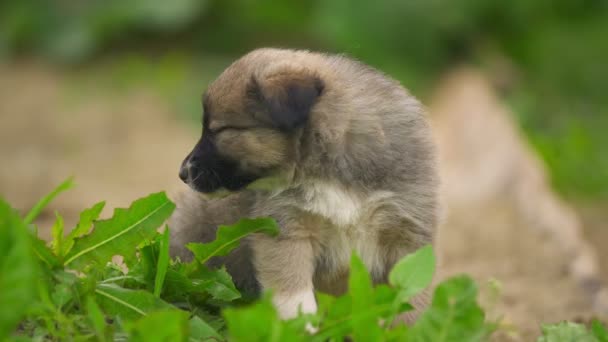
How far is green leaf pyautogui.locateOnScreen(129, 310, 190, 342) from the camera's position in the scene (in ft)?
8.93

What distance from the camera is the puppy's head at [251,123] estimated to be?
3521mm

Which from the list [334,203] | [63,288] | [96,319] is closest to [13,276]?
[96,319]

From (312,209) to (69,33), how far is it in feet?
24.3

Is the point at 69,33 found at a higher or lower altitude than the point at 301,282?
lower

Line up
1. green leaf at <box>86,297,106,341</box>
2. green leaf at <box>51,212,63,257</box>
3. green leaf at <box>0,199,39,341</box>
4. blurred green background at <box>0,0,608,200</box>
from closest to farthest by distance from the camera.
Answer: green leaf at <box>0,199,39,341</box> < green leaf at <box>86,297,106,341</box> < green leaf at <box>51,212,63,257</box> < blurred green background at <box>0,0,608,200</box>

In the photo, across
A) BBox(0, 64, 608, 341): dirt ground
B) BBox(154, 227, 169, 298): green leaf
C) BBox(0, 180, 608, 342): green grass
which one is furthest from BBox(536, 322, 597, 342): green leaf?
BBox(154, 227, 169, 298): green leaf

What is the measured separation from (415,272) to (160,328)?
0.85m

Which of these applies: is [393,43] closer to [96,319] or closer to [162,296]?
[162,296]

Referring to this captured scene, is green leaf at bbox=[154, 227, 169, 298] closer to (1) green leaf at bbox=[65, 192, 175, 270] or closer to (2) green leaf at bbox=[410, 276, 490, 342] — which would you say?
(1) green leaf at bbox=[65, 192, 175, 270]

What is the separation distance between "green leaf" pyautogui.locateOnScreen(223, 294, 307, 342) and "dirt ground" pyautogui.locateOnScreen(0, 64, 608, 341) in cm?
128

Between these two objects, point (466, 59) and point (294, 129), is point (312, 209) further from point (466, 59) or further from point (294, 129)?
point (466, 59)

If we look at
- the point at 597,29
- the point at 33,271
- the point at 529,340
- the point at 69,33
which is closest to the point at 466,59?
the point at 597,29

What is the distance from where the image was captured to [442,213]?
13.0 feet

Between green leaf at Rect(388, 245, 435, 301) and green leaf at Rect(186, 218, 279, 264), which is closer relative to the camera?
green leaf at Rect(388, 245, 435, 301)
